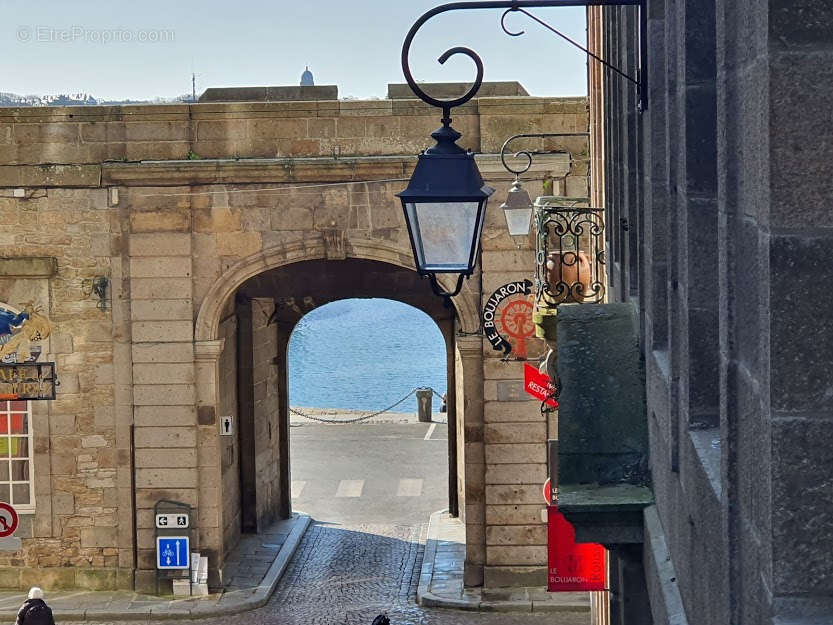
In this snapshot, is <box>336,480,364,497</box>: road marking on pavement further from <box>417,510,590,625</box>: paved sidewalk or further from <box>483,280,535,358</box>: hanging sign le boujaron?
<box>483,280,535,358</box>: hanging sign le boujaron

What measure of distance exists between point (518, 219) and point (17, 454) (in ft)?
22.6

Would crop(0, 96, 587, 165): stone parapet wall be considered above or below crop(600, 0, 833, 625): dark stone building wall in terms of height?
above

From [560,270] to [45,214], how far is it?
8.42m

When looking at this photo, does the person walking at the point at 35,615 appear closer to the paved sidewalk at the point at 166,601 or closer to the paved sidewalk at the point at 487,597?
the paved sidewalk at the point at 166,601

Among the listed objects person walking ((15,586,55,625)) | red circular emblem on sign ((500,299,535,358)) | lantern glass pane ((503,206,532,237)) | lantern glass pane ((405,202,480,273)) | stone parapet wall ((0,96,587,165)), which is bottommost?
person walking ((15,586,55,625))

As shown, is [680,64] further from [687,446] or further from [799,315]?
[799,315]

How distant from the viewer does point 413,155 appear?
58.1 feet

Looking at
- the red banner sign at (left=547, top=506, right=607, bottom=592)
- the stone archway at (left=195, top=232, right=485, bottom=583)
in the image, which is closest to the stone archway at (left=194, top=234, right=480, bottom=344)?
the stone archway at (left=195, top=232, right=485, bottom=583)

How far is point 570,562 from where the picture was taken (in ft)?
39.3

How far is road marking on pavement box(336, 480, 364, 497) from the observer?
25.2m

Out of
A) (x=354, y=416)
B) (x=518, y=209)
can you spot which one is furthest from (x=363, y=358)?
(x=518, y=209)

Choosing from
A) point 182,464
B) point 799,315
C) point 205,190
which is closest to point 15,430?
point 182,464

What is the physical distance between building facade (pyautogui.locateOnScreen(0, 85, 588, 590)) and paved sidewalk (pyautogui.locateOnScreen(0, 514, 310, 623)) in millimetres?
262

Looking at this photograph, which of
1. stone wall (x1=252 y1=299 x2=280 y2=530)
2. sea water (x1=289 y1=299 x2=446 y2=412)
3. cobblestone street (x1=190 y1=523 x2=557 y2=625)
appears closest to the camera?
cobblestone street (x1=190 y1=523 x2=557 y2=625)
